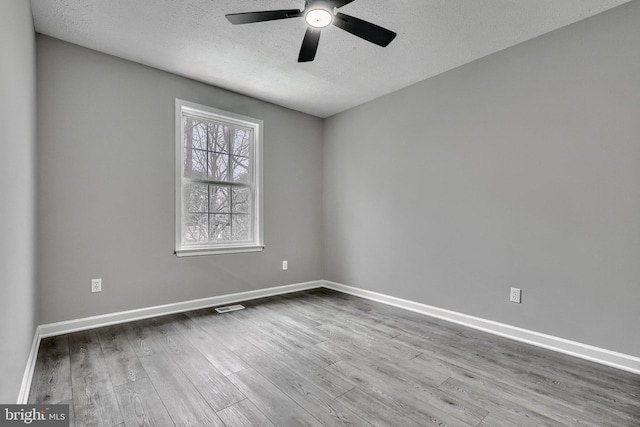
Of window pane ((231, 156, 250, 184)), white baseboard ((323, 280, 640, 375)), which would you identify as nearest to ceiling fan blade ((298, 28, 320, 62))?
window pane ((231, 156, 250, 184))

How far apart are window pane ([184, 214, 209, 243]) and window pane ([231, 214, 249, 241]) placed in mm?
368

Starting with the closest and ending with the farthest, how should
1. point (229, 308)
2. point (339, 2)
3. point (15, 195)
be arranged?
point (15, 195), point (339, 2), point (229, 308)

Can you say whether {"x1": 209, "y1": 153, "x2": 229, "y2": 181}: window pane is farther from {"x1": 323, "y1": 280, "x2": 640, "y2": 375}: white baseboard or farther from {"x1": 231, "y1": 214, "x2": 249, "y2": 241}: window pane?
{"x1": 323, "y1": 280, "x2": 640, "y2": 375}: white baseboard

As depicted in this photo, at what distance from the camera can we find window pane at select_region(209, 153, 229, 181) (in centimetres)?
363

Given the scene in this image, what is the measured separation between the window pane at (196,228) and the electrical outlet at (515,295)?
3.18 m

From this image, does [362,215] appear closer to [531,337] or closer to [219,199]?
[219,199]

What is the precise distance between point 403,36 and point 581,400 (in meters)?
2.83

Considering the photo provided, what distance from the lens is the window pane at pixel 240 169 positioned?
380 cm

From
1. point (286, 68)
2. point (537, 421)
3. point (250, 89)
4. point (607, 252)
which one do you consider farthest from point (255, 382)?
point (250, 89)

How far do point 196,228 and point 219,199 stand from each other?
440 mm

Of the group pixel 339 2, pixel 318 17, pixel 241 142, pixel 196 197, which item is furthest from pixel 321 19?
pixel 196 197

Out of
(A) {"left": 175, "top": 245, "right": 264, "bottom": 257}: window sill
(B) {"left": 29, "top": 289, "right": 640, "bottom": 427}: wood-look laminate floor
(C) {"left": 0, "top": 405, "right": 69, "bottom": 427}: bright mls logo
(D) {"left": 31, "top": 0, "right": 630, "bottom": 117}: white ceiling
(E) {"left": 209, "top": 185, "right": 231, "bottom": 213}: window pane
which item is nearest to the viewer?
(C) {"left": 0, "top": 405, "right": 69, "bottom": 427}: bright mls logo

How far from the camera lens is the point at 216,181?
3.64m

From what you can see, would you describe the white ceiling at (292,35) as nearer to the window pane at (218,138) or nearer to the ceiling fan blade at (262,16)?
the ceiling fan blade at (262,16)
